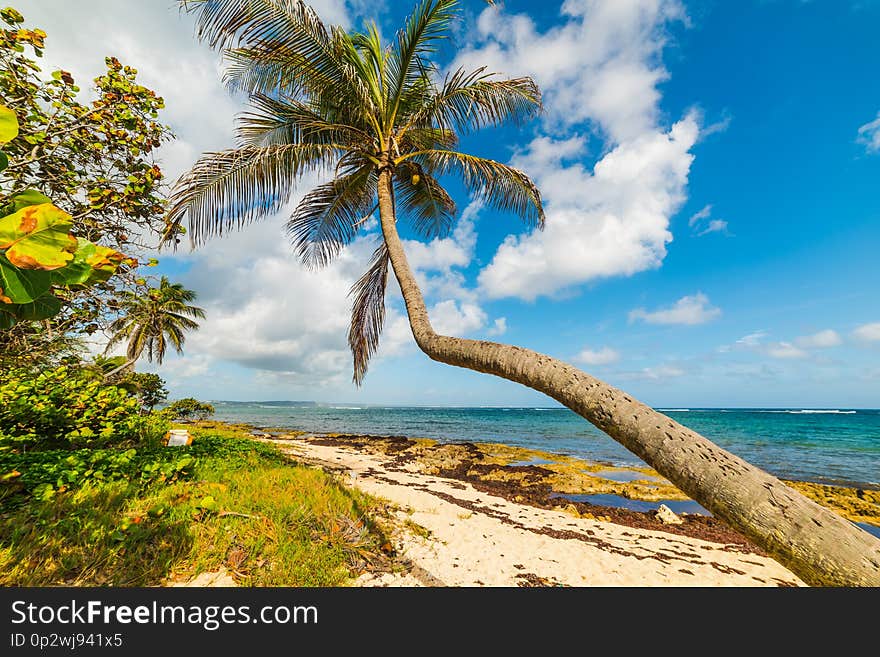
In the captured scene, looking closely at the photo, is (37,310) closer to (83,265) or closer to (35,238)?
(83,265)

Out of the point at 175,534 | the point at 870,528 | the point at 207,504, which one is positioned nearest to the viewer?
the point at 175,534

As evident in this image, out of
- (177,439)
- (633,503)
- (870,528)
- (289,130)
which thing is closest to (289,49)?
(289,130)

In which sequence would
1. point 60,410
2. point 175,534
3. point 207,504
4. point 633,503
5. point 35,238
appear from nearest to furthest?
point 35,238 → point 175,534 → point 207,504 → point 60,410 → point 633,503

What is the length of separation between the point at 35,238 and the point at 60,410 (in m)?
6.58

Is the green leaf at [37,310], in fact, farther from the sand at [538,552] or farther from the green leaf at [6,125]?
the sand at [538,552]

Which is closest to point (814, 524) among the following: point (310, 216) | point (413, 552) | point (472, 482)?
point (413, 552)

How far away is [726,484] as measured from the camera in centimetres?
138

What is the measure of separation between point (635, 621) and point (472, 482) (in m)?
10.3

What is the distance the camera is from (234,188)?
4.58 m

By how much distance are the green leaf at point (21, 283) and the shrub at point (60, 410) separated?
5824 millimetres

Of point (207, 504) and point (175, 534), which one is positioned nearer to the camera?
point (175, 534)

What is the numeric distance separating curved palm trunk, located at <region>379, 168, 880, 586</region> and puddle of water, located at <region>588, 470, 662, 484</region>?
13.1 meters

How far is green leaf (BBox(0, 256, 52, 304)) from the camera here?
1.07 metres

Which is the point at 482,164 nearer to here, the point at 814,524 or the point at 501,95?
the point at 501,95
